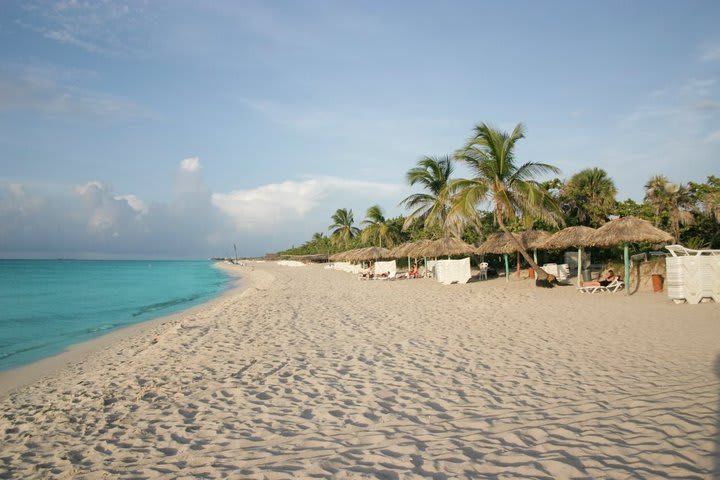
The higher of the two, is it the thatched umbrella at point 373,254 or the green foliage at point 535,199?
the green foliage at point 535,199

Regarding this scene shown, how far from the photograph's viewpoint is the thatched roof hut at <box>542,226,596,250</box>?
1170 centimetres

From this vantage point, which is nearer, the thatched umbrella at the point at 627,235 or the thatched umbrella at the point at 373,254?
the thatched umbrella at the point at 627,235

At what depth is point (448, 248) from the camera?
1702 centimetres

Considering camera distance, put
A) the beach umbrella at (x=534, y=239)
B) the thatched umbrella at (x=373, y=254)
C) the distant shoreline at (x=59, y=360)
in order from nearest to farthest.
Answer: the distant shoreline at (x=59, y=360), the beach umbrella at (x=534, y=239), the thatched umbrella at (x=373, y=254)

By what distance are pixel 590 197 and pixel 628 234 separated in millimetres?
10129

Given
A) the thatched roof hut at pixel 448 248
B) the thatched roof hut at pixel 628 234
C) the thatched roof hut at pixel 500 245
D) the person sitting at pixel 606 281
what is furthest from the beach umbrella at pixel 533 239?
the person sitting at pixel 606 281

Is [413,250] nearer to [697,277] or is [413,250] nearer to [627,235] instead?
[627,235]

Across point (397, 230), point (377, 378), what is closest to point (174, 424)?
point (377, 378)

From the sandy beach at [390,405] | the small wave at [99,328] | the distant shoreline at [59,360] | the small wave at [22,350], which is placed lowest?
the small wave at [22,350]

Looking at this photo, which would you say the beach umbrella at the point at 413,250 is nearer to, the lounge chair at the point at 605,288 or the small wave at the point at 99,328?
the lounge chair at the point at 605,288

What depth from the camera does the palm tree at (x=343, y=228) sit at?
40.0m

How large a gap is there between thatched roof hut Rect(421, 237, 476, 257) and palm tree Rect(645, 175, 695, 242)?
21.2 ft

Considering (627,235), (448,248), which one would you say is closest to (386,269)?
(448,248)

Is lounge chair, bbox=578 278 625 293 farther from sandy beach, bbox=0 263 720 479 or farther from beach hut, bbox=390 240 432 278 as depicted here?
beach hut, bbox=390 240 432 278
